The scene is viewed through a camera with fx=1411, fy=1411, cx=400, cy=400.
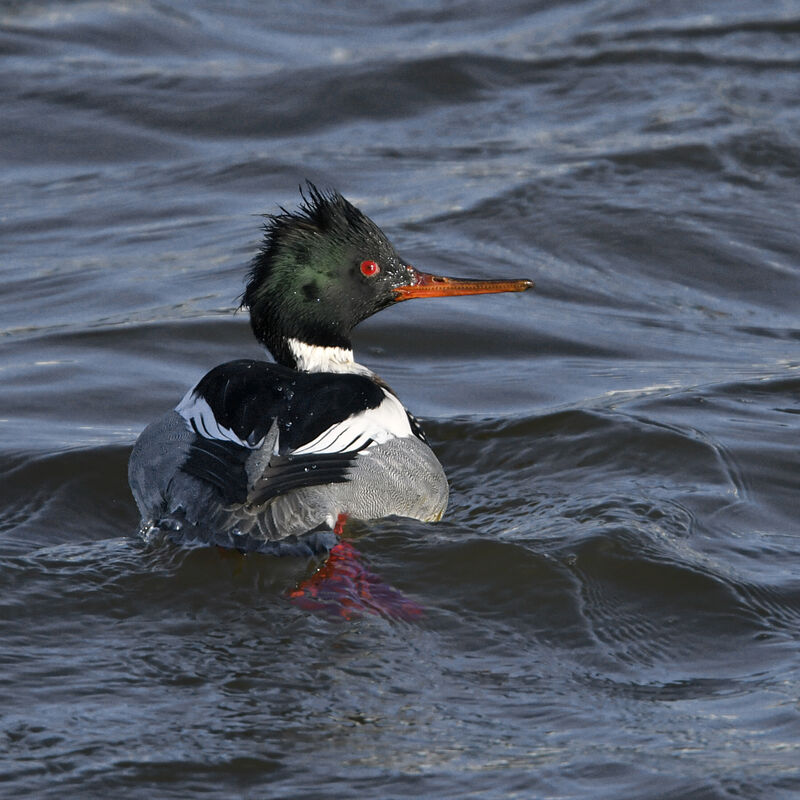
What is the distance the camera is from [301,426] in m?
5.12

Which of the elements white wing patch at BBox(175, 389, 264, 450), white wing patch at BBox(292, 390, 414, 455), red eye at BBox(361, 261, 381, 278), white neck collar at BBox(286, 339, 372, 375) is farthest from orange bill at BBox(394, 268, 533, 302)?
white wing patch at BBox(175, 389, 264, 450)

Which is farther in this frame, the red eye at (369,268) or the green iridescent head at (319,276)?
the red eye at (369,268)

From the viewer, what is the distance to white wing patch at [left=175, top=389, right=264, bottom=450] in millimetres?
5144

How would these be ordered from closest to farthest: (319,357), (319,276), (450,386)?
(319,276), (319,357), (450,386)

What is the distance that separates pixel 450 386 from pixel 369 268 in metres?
1.28

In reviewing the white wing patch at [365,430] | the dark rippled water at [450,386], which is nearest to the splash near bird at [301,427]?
the white wing patch at [365,430]

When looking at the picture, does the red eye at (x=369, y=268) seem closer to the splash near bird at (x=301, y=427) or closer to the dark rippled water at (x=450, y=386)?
the splash near bird at (x=301, y=427)

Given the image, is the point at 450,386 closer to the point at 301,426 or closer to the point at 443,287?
the point at 443,287

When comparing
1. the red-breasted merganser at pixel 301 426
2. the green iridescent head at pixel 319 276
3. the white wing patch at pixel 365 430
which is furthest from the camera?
the green iridescent head at pixel 319 276

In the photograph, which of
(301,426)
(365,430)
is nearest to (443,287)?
(365,430)

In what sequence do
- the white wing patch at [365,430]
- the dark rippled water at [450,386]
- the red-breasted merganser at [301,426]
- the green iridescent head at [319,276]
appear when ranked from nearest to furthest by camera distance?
the dark rippled water at [450,386]
the red-breasted merganser at [301,426]
the white wing patch at [365,430]
the green iridescent head at [319,276]

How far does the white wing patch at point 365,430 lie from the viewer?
5137mm

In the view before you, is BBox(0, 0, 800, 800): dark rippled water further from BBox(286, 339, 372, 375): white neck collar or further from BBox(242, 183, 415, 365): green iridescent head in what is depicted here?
BBox(242, 183, 415, 365): green iridescent head

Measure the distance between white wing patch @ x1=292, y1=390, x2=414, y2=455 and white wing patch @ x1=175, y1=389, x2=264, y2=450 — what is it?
241 millimetres
